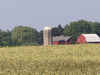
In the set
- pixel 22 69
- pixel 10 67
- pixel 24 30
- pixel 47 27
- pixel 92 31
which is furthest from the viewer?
pixel 24 30

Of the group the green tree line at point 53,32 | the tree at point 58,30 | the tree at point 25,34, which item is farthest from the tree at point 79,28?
the tree at point 25,34

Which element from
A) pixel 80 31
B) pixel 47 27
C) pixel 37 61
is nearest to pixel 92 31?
pixel 80 31

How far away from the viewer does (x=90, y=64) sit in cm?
992

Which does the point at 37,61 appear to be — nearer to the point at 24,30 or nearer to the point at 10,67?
the point at 10,67

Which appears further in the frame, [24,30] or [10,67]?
[24,30]

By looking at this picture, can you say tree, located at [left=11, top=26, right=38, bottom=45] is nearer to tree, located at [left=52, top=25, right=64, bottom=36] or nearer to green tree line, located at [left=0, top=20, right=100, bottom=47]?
green tree line, located at [left=0, top=20, right=100, bottom=47]

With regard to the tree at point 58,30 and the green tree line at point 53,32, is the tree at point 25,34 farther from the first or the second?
the tree at point 58,30

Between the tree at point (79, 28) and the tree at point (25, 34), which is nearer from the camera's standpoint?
the tree at point (79, 28)

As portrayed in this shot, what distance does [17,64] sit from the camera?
10.1 m

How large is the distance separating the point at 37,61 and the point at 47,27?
83402mm

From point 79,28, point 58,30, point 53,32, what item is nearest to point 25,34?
point 53,32

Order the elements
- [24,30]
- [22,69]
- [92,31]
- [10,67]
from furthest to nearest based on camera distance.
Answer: [24,30]
[92,31]
[10,67]
[22,69]

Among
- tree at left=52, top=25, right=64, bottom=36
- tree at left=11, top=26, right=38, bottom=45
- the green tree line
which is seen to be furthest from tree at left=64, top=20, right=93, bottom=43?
tree at left=11, top=26, right=38, bottom=45

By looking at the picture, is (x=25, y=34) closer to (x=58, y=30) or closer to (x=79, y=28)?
(x=58, y=30)
